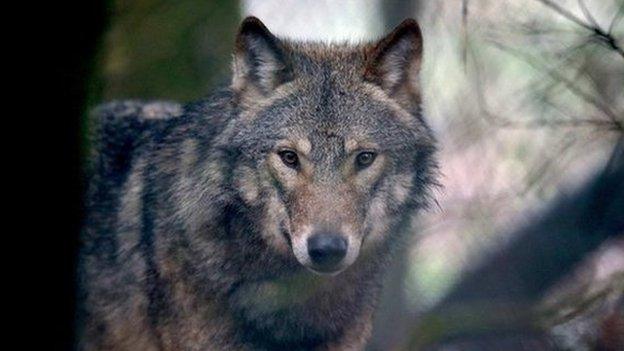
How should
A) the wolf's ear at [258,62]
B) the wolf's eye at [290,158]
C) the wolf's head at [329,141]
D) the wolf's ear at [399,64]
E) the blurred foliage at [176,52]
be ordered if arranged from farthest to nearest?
the blurred foliage at [176,52], the wolf's ear at [399,64], the wolf's ear at [258,62], the wolf's eye at [290,158], the wolf's head at [329,141]

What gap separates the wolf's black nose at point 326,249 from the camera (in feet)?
13.1

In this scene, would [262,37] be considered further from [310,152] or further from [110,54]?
[110,54]

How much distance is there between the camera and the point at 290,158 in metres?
4.25

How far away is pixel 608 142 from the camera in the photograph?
5410mm

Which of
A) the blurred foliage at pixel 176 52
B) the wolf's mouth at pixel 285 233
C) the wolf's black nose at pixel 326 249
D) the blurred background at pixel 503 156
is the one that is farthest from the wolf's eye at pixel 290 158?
the blurred foliage at pixel 176 52

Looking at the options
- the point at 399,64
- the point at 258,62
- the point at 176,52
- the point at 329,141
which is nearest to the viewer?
the point at 329,141

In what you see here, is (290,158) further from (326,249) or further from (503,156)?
(503,156)

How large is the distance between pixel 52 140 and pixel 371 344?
3.22 meters

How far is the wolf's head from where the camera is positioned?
13.5ft

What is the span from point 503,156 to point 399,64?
2030 mm

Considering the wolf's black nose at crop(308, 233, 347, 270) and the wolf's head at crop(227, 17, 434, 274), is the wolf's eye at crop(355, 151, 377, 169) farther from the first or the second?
the wolf's black nose at crop(308, 233, 347, 270)

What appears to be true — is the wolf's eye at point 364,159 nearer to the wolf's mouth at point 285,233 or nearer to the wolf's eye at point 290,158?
the wolf's eye at point 290,158

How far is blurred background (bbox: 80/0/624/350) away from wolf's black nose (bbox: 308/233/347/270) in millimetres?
499

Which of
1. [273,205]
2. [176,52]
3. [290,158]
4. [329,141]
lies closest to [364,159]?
[329,141]
